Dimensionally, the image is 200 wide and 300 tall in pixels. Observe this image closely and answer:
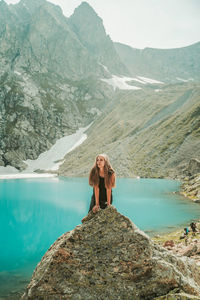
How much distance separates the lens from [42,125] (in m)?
150

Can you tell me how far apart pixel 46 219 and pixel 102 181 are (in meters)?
26.2

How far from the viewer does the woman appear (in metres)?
7.48

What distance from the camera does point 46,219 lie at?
1260 inches

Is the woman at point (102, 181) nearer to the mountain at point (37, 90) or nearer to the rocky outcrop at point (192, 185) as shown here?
the rocky outcrop at point (192, 185)

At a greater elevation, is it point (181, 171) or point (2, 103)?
point (2, 103)

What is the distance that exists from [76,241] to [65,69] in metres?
199

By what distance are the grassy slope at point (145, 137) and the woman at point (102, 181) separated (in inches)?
2823

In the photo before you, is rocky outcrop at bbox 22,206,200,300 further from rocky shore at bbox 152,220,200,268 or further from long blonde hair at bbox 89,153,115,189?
rocky shore at bbox 152,220,200,268

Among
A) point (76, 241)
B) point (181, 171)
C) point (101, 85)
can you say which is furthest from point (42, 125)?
point (76, 241)

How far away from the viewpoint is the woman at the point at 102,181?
748 cm

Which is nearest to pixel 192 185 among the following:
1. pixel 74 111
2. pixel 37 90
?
pixel 74 111

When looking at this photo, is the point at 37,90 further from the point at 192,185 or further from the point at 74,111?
the point at 192,185

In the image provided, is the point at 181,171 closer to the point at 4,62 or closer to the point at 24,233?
the point at 24,233

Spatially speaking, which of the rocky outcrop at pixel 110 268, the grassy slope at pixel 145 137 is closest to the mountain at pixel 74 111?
the grassy slope at pixel 145 137
